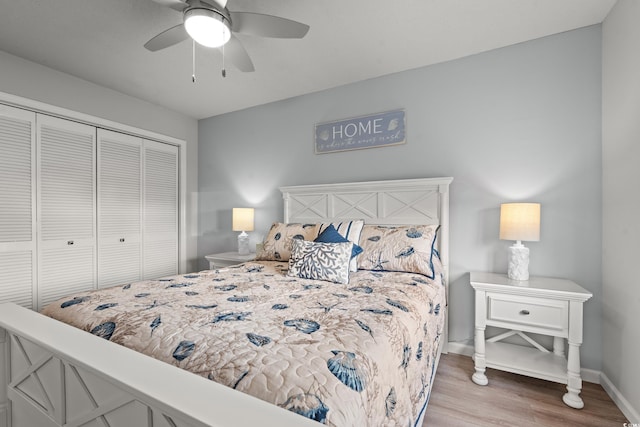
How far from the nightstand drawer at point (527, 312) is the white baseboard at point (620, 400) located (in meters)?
0.47

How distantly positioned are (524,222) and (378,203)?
1.17 meters

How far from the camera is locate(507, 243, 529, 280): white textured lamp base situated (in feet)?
6.88

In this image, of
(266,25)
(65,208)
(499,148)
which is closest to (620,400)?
(499,148)

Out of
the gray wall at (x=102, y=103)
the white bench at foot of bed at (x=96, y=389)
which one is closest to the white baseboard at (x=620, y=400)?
the white bench at foot of bed at (x=96, y=389)

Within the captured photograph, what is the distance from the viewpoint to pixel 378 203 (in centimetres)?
281

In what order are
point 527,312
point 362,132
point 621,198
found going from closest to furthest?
point 621,198, point 527,312, point 362,132

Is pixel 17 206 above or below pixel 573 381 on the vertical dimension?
above

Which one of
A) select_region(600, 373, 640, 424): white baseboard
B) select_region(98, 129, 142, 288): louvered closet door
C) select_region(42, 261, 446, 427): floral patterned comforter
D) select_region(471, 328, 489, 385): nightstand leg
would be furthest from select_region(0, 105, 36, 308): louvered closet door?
select_region(600, 373, 640, 424): white baseboard

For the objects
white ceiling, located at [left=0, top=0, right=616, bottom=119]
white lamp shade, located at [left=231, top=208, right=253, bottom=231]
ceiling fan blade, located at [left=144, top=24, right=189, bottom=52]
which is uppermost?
white ceiling, located at [left=0, top=0, right=616, bottom=119]

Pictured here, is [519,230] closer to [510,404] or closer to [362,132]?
[510,404]

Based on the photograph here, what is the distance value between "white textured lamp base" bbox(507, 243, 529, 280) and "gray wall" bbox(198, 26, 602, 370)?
0.24 m

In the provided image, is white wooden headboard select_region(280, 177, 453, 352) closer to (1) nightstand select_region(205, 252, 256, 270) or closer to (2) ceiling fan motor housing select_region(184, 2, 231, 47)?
(1) nightstand select_region(205, 252, 256, 270)

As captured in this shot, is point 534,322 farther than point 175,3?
Yes

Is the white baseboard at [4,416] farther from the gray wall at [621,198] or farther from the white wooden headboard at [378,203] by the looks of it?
the gray wall at [621,198]
